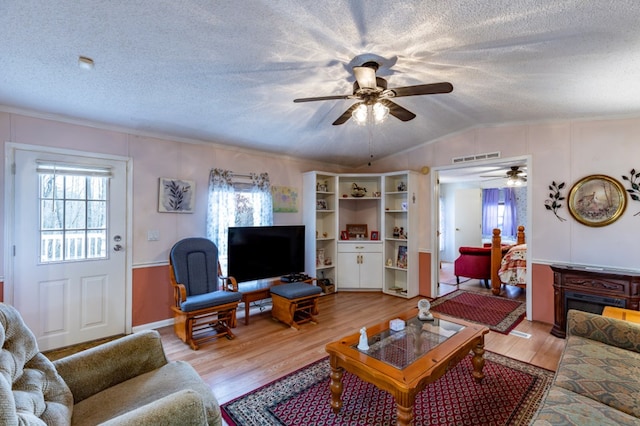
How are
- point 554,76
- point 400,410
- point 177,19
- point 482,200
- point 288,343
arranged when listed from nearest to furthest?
1. point 400,410
2. point 177,19
3. point 554,76
4. point 288,343
5. point 482,200

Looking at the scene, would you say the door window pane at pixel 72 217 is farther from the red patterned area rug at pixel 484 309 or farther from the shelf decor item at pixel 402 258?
the red patterned area rug at pixel 484 309

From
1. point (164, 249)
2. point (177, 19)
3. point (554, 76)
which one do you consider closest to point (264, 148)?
point (164, 249)

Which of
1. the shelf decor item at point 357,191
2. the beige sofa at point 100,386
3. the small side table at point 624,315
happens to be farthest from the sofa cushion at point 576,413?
the shelf decor item at point 357,191

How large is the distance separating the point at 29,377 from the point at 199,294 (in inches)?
84.2

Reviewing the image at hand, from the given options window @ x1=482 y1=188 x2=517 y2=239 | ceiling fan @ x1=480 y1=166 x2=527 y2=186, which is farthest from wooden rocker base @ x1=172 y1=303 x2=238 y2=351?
window @ x1=482 y1=188 x2=517 y2=239

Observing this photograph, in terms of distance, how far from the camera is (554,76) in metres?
2.53

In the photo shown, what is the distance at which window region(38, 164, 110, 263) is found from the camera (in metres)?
2.95

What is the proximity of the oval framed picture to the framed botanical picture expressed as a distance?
14.9ft

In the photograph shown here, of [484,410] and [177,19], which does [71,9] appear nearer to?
[177,19]

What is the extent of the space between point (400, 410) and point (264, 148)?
361 cm

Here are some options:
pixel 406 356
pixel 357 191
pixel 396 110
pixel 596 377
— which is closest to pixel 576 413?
pixel 596 377

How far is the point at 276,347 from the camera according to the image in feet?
10.0

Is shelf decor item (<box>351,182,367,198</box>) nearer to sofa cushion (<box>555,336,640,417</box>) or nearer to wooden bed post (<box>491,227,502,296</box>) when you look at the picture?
wooden bed post (<box>491,227,502,296</box>)

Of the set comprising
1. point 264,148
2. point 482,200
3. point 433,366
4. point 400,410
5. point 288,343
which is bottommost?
point 288,343
